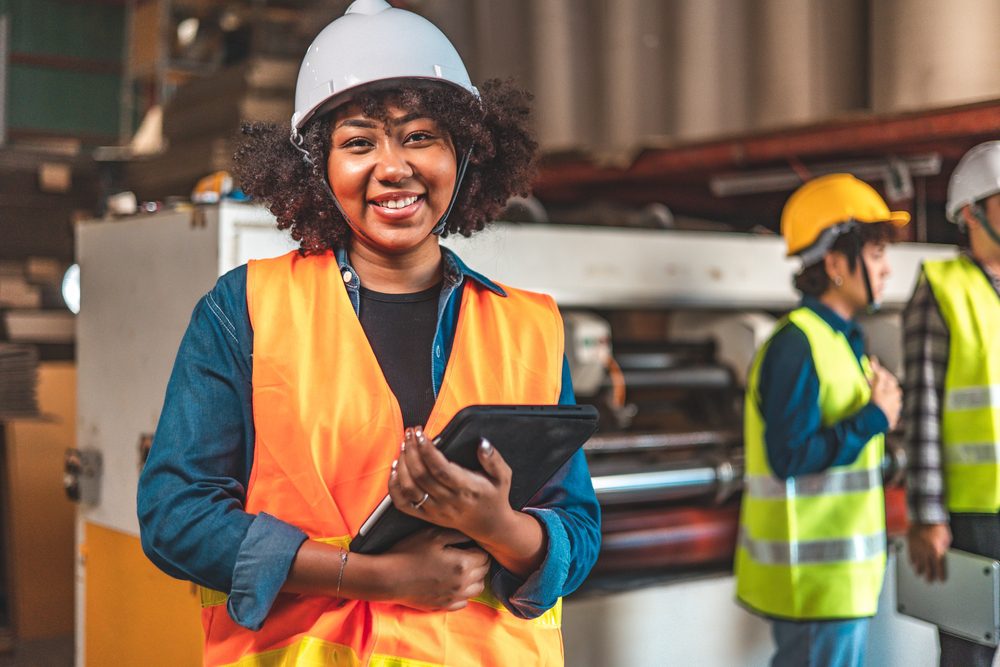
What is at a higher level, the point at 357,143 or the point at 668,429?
the point at 357,143

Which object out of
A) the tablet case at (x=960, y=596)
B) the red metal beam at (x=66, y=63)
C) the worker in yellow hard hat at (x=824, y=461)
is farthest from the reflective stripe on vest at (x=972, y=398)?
the red metal beam at (x=66, y=63)

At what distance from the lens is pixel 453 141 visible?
50.3 inches

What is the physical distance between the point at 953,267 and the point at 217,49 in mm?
3821

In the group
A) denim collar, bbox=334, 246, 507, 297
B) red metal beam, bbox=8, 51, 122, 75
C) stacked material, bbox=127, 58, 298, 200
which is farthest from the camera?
red metal beam, bbox=8, 51, 122, 75

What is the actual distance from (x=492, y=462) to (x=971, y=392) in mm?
1683

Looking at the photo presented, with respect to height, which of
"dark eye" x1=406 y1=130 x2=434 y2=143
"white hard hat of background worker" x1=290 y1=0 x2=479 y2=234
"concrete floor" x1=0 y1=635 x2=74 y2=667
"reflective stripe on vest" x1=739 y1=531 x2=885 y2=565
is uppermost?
"white hard hat of background worker" x1=290 y1=0 x2=479 y2=234

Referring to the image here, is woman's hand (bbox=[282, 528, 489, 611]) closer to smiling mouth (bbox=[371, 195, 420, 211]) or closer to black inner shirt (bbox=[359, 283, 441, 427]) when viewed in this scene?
black inner shirt (bbox=[359, 283, 441, 427])

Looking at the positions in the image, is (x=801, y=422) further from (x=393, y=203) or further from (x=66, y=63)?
(x=66, y=63)

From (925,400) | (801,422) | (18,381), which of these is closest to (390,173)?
(801,422)

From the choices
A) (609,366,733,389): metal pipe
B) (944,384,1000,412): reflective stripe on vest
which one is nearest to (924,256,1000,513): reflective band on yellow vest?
(944,384,1000,412): reflective stripe on vest

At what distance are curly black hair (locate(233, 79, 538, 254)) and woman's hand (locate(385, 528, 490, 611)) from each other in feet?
1.28

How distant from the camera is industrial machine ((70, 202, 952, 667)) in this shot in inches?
81.4

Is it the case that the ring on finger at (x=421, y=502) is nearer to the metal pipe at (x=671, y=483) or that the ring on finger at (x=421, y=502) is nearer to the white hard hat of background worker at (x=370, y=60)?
the white hard hat of background worker at (x=370, y=60)

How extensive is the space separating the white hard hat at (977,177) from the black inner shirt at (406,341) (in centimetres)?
161
